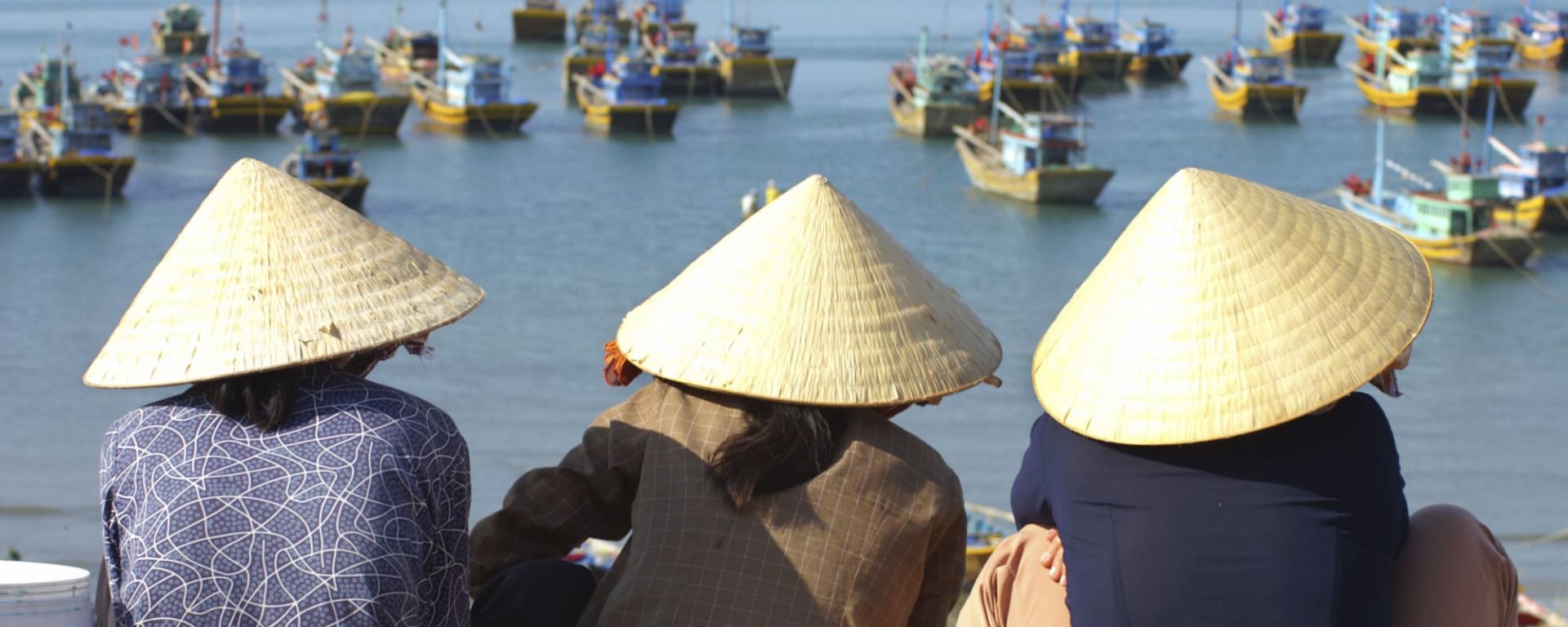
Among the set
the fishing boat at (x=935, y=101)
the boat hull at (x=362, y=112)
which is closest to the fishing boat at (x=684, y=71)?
the fishing boat at (x=935, y=101)

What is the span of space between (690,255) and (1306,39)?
17.3 metres

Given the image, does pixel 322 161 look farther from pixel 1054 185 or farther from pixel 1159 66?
pixel 1159 66

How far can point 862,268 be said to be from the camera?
170 cm

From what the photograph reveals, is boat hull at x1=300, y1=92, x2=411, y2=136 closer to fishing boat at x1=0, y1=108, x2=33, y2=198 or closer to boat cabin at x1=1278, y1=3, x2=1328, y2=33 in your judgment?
fishing boat at x1=0, y1=108, x2=33, y2=198

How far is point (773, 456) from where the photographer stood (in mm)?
1543

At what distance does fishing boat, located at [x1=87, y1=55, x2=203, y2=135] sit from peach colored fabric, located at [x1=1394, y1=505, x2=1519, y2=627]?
68.7 ft

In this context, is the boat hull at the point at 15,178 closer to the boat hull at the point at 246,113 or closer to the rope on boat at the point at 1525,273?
the boat hull at the point at 246,113

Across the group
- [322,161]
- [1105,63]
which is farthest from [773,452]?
[1105,63]

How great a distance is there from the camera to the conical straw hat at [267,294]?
1.50 m

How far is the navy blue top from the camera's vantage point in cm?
139

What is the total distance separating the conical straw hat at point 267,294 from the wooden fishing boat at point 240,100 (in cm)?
2026

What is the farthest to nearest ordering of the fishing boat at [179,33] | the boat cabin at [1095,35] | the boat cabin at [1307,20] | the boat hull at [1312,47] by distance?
1. the boat cabin at [1307,20]
2. the boat hull at [1312,47]
3. the fishing boat at [179,33]
4. the boat cabin at [1095,35]

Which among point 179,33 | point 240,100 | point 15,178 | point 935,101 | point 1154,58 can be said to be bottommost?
point 15,178

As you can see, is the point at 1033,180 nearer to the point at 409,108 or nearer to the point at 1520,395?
the point at 1520,395
